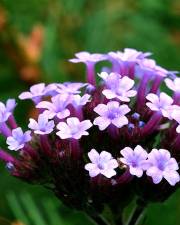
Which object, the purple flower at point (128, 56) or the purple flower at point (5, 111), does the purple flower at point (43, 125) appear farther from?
the purple flower at point (128, 56)

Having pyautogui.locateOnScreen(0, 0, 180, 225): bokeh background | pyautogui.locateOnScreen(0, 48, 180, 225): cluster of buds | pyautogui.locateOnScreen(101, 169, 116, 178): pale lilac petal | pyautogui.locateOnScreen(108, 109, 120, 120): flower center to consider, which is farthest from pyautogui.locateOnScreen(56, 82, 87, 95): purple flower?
pyautogui.locateOnScreen(0, 0, 180, 225): bokeh background

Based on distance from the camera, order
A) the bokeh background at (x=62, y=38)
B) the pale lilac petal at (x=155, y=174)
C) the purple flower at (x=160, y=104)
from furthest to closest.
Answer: the bokeh background at (x=62, y=38) < the purple flower at (x=160, y=104) < the pale lilac petal at (x=155, y=174)

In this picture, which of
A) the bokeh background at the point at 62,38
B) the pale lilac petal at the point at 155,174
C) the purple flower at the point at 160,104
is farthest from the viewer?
the bokeh background at the point at 62,38

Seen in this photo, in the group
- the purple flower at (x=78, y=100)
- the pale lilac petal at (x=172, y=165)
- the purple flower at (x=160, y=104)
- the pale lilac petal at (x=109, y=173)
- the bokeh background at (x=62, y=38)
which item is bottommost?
the bokeh background at (x=62, y=38)

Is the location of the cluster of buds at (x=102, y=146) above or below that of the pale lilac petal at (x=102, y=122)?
below

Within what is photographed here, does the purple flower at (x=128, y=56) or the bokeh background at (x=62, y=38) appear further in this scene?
the bokeh background at (x=62, y=38)

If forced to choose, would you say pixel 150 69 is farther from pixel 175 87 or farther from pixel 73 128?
pixel 73 128

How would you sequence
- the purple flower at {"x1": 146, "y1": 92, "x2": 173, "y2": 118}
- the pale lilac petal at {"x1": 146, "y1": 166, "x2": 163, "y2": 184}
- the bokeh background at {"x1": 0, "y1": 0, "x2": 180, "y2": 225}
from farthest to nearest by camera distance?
the bokeh background at {"x1": 0, "y1": 0, "x2": 180, "y2": 225}
the purple flower at {"x1": 146, "y1": 92, "x2": 173, "y2": 118}
the pale lilac petal at {"x1": 146, "y1": 166, "x2": 163, "y2": 184}

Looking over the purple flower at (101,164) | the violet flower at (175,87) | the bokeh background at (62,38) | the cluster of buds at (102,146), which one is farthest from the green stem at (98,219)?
the bokeh background at (62,38)

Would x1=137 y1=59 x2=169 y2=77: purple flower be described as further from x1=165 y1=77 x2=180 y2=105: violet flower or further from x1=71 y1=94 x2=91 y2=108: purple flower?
x1=71 y1=94 x2=91 y2=108: purple flower
